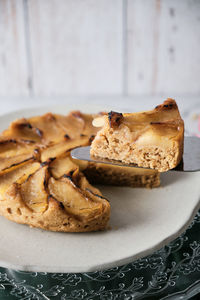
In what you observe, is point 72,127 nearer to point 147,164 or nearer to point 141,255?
point 147,164

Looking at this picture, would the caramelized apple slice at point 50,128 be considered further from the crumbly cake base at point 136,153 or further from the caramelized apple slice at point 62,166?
the crumbly cake base at point 136,153

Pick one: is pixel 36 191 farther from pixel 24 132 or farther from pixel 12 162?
pixel 24 132

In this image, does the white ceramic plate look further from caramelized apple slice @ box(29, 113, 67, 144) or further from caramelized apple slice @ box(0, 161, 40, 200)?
caramelized apple slice @ box(29, 113, 67, 144)

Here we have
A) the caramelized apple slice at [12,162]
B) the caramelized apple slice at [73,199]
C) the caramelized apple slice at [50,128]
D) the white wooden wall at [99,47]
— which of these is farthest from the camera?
the white wooden wall at [99,47]

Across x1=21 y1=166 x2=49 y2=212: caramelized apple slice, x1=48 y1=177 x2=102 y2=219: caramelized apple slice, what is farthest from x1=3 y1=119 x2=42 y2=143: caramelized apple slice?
x1=48 y1=177 x2=102 y2=219: caramelized apple slice

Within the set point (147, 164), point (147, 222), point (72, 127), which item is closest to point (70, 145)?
point (72, 127)

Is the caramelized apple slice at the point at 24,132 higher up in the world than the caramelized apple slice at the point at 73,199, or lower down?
higher up

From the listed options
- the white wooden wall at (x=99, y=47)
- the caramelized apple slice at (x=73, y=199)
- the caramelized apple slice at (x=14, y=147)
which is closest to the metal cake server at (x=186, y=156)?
the caramelized apple slice at (x=73, y=199)
